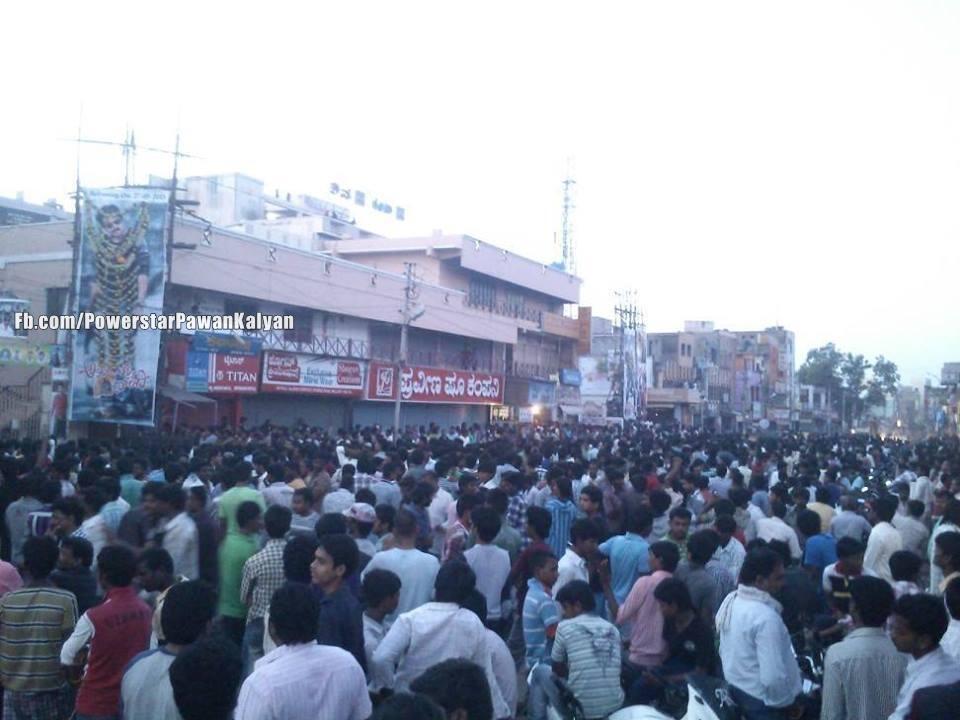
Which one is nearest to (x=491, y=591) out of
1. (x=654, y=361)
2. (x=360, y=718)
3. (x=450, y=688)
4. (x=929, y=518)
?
(x=360, y=718)

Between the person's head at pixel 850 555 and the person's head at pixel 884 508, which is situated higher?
the person's head at pixel 884 508

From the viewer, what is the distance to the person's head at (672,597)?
4996 millimetres

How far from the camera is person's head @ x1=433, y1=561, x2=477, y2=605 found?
432 centimetres

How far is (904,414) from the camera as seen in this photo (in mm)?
120562

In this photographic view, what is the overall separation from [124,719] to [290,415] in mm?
27464

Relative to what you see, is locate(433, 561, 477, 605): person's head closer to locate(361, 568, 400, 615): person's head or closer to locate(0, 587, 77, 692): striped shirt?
locate(361, 568, 400, 615): person's head

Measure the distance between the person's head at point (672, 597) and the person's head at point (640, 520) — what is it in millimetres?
1741

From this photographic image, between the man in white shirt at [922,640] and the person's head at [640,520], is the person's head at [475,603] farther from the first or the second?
the man in white shirt at [922,640]

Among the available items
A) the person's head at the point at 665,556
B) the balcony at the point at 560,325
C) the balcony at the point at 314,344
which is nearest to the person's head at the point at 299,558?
the person's head at the point at 665,556

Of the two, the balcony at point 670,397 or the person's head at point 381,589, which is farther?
the balcony at point 670,397

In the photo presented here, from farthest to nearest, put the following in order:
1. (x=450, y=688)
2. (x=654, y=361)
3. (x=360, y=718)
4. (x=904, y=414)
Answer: (x=904, y=414) < (x=654, y=361) < (x=360, y=718) < (x=450, y=688)

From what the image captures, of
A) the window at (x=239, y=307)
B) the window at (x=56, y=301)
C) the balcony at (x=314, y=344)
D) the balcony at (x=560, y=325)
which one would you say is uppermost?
the balcony at (x=560, y=325)

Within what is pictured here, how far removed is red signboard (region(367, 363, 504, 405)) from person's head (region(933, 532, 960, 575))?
82.6 ft

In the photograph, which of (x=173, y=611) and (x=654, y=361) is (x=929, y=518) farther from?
(x=654, y=361)
